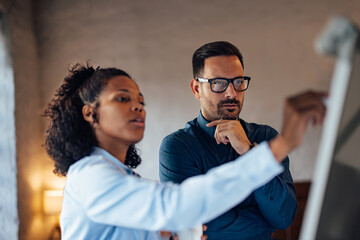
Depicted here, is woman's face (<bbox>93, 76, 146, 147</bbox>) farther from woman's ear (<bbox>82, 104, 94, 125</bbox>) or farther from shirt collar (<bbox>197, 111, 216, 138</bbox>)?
shirt collar (<bbox>197, 111, 216, 138</bbox>)

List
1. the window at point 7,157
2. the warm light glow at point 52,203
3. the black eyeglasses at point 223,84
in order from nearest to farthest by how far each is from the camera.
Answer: the black eyeglasses at point 223,84 < the window at point 7,157 < the warm light glow at point 52,203

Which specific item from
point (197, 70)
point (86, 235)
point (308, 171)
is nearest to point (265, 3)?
point (308, 171)

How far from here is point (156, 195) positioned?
753mm

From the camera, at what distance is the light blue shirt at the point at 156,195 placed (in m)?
0.71

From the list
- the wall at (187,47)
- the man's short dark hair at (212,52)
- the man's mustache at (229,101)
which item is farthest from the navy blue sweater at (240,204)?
the wall at (187,47)

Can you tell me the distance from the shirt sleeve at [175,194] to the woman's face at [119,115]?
15 centimetres

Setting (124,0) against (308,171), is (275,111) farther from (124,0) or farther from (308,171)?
(124,0)

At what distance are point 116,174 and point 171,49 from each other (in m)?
2.55

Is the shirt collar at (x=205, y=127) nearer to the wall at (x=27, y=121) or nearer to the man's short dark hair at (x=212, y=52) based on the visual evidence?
the man's short dark hair at (x=212, y=52)

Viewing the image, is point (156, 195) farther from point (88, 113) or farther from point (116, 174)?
point (88, 113)

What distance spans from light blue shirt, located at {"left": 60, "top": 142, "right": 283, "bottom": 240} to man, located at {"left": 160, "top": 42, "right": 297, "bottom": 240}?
41 cm

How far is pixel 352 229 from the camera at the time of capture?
2.30ft

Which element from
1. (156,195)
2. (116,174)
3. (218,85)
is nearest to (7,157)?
(218,85)

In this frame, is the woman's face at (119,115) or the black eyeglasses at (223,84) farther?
the black eyeglasses at (223,84)
